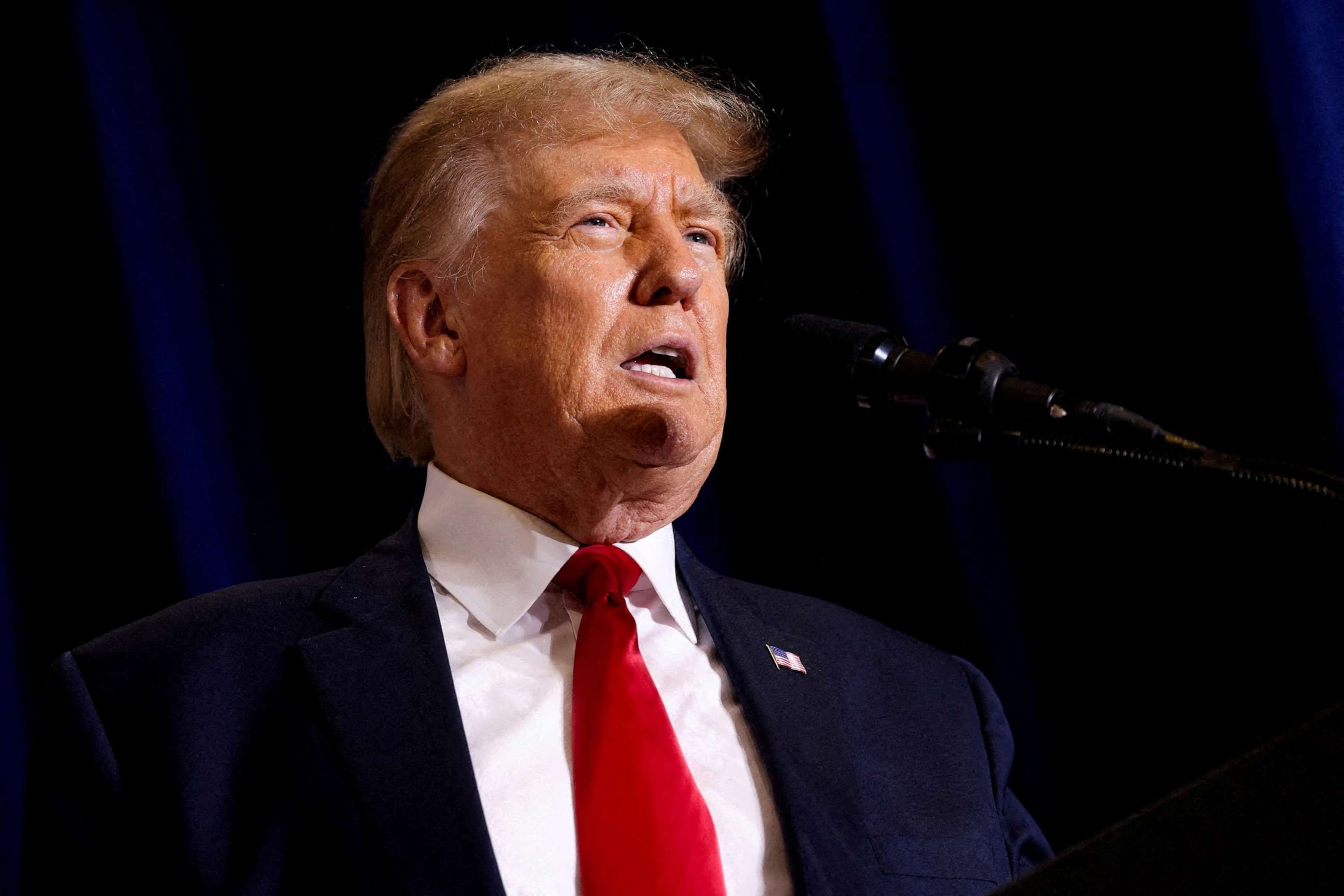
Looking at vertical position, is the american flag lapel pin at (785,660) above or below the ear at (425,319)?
below

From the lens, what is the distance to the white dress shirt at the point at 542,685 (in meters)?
1.40

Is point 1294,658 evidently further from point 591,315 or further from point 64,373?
point 64,373

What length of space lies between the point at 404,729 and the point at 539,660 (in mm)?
216

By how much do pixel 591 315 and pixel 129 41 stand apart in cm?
Answer: 93

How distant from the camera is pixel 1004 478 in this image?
218 cm

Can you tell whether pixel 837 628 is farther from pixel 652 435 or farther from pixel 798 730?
pixel 652 435

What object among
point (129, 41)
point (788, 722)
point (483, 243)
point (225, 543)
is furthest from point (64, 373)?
point (788, 722)

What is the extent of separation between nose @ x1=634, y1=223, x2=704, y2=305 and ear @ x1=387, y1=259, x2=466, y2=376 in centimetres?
27

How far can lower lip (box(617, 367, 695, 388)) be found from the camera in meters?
1.67

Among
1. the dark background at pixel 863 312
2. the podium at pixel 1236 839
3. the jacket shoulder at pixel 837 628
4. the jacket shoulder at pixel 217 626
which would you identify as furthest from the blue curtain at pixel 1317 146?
the jacket shoulder at pixel 217 626

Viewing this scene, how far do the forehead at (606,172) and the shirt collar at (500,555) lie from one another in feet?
1.38

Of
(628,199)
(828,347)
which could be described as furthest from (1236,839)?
(628,199)

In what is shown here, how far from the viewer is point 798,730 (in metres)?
1.58

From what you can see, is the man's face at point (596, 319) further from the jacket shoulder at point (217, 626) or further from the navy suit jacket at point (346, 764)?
the jacket shoulder at point (217, 626)
